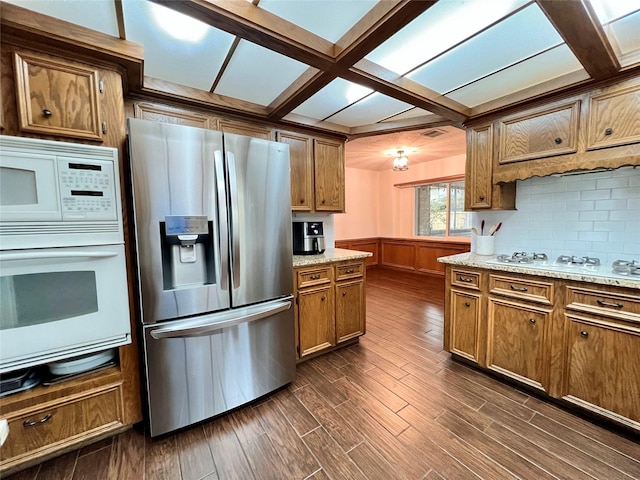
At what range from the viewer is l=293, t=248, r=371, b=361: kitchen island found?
2.32 m

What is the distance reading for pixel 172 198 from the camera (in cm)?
153

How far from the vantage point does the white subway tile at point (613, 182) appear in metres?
1.97

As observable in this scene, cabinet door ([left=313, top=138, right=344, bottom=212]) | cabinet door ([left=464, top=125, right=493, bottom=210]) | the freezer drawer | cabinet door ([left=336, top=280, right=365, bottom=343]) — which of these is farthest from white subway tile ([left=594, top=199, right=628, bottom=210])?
the freezer drawer

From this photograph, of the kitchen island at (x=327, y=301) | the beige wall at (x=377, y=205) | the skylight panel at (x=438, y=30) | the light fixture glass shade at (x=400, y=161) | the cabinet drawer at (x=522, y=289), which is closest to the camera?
the skylight panel at (x=438, y=30)

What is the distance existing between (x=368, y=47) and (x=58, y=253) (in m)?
1.87

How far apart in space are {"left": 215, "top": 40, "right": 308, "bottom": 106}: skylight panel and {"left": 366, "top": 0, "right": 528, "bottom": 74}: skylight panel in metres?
0.56

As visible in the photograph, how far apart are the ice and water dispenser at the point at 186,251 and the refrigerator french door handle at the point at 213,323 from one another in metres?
0.23

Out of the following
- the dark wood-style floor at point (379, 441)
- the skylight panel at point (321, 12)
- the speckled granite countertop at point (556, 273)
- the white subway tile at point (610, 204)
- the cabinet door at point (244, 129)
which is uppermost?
the skylight panel at point (321, 12)

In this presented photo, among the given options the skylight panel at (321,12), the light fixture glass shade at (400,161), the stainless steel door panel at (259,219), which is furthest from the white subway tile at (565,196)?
the light fixture glass shade at (400,161)

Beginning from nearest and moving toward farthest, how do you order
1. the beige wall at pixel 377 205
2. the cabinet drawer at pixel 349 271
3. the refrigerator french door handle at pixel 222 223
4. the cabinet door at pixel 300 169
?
the refrigerator french door handle at pixel 222 223
the cabinet drawer at pixel 349 271
the cabinet door at pixel 300 169
the beige wall at pixel 377 205

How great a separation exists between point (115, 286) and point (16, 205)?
55cm

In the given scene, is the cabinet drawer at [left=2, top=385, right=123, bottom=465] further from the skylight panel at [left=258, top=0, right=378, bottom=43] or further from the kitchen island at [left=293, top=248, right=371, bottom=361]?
the skylight panel at [left=258, top=0, right=378, bottom=43]

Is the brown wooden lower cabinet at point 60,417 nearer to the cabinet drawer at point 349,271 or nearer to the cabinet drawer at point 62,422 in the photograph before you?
the cabinet drawer at point 62,422

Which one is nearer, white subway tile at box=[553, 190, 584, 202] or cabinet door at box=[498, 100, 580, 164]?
cabinet door at box=[498, 100, 580, 164]
